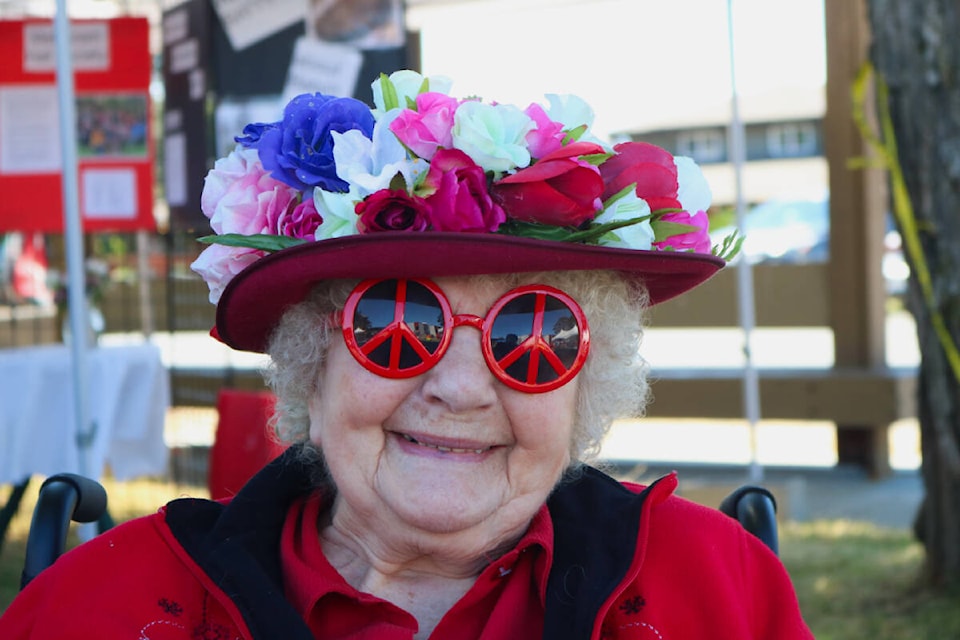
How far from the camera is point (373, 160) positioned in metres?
1.75

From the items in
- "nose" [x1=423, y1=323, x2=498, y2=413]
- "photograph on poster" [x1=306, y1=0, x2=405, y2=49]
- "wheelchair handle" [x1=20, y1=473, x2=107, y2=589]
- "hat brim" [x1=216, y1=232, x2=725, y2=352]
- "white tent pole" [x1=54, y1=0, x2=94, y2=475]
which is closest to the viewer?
"hat brim" [x1=216, y1=232, x2=725, y2=352]

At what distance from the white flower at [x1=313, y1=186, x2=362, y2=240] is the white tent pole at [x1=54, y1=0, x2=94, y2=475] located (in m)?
2.27

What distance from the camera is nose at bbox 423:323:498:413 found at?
1.75 meters

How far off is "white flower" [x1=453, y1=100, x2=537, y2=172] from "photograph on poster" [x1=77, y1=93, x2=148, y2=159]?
5.41 m

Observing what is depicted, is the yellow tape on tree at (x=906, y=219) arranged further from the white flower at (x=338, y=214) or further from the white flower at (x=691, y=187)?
the white flower at (x=338, y=214)

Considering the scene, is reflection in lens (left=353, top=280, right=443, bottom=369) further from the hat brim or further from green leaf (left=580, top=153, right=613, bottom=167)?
green leaf (left=580, top=153, right=613, bottom=167)

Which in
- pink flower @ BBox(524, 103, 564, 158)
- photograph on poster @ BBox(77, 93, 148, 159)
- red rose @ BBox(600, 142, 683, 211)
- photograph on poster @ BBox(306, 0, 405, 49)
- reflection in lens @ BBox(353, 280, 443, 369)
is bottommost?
reflection in lens @ BBox(353, 280, 443, 369)

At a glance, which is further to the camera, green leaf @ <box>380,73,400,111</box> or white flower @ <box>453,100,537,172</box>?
green leaf @ <box>380,73,400,111</box>

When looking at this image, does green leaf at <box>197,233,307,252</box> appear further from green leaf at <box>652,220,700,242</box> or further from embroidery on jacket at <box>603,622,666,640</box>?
embroidery on jacket at <box>603,622,666,640</box>

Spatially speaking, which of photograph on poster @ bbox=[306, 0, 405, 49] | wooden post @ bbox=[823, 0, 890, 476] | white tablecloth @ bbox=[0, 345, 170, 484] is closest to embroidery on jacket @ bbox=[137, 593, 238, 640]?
white tablecloth @ bbox=[0, 345, 170, 484]

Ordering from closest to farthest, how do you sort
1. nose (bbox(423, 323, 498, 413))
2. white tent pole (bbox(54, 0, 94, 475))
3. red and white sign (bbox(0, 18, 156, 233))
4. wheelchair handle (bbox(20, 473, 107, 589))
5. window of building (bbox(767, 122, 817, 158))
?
1. nose (bbox(423, 323, 498, 413))
2. wheelchair handle (bbox(20, 473, 107, 589))
3. white tent pole (bbox(54, 0, 94, 475))
4. red and white sign (bbox(0, 18, 156, 233))
5. window of building (bbox(767, 122, 817, 158))

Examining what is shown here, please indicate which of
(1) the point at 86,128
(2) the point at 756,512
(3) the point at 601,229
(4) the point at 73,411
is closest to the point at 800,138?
(1) the point at 86,128

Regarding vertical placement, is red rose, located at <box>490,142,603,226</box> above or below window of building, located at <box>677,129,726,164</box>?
below

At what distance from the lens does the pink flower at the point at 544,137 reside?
1.77 metres
